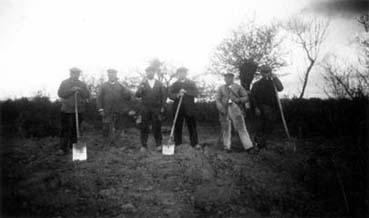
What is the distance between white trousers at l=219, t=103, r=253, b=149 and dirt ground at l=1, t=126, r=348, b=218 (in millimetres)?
605

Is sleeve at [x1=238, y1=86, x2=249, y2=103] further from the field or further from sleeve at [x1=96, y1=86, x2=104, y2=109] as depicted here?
sleeve at [x1=96, y1=86, x2=104, y2=109]

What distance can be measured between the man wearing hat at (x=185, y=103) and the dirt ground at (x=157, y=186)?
1098 millimetres

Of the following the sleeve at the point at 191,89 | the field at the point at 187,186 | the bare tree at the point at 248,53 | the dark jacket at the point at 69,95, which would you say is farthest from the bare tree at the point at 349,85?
the bare tree at the point at 248,53

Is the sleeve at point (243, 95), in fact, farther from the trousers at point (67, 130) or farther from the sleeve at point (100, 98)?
the trousers at point (67, 130)

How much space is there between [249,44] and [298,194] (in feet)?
60.0

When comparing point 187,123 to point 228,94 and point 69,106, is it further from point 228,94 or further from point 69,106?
point 69,106

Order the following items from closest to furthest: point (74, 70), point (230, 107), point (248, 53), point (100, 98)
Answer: point (74, 70)
point (230, 107)
point (100, 98)
point (248, 53)

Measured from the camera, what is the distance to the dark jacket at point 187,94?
24.5 ft

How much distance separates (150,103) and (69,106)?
2.05 metres

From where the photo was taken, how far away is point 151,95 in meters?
7.29

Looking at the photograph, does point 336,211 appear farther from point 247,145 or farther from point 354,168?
point 247,145

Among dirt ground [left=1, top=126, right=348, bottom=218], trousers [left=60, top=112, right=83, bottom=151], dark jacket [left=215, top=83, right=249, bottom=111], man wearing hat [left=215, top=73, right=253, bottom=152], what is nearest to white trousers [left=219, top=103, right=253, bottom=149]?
man wearing hat [left=215, top=73, right=253, bottom=152]

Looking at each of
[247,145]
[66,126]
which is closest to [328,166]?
[247,145]

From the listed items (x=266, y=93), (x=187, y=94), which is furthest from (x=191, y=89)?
(x=266, y=93)
